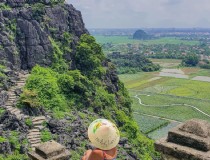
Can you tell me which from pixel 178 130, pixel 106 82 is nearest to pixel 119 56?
pixel 106 82

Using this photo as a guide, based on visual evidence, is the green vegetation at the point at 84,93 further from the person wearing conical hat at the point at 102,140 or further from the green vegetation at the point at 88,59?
the person wearing conical hat at the point at 102,140

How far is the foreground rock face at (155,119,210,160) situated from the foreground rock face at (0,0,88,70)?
55.5 ft

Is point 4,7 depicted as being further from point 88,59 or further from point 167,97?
point 167,97

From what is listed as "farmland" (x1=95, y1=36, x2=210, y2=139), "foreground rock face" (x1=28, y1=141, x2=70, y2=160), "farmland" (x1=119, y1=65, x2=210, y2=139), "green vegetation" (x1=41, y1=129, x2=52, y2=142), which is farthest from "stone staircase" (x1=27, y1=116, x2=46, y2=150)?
"farmland" (x1=119, y1=65, x2=210, y2=139)

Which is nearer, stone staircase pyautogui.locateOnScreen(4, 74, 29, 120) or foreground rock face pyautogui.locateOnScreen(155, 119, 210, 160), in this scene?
foreground rock face pyautogui.locateOnScreen(155, 119, 210, 160)

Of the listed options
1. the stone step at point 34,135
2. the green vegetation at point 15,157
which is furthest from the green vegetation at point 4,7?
the green vegetation at point 15,157

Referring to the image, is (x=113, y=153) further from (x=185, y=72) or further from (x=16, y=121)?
(x=185, y=72)

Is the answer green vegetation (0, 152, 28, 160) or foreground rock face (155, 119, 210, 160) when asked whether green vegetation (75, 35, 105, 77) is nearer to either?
green vegetation (0, 152, 28, 160)

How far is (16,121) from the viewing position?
16.7 m

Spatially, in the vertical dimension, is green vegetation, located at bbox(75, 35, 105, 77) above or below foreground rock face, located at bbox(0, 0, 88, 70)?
below

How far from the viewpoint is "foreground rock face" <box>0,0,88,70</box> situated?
22.1 m

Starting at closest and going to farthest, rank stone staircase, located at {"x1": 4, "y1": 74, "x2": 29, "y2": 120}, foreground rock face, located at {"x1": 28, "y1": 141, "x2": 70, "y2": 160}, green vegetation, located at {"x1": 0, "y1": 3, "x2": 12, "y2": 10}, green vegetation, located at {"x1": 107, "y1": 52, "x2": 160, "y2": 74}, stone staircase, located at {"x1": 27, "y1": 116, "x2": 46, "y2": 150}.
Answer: foreground rock face, located at {"x1": 28, "y1": 141, "x2": 70, "y2": 160}
stone staircase, located at {"x1": 27, "y1": 116, "x2": 46, "y2": 150}
stone staircase, located at {"x1": 4, "y1": 74, "x2": 29, "y2": 120}
green vegetation, located at {"x1": 0, "y1": 3, "x2": 12, "y2": 10}
green vegetation, located at {"x1": 107, "y1": 52, "x2": 160, "y2": 74}

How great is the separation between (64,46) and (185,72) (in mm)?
66804

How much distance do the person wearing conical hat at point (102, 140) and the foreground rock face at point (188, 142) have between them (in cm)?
78
